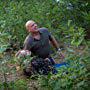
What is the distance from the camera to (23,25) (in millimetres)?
9664

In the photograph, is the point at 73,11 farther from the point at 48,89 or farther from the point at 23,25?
Answer: the point at 48,89

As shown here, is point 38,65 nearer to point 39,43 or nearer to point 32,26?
point 39,43

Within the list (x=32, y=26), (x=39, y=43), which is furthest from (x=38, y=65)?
(x=32, y=26)

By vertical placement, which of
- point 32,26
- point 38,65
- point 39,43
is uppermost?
point 32,26

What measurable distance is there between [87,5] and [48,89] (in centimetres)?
413

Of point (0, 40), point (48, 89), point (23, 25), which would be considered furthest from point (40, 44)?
point (48, 89)

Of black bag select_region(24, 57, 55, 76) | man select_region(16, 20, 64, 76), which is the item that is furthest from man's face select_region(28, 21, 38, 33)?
black bag select_region(24, 57, 55, 76)

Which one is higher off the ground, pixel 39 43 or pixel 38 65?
pixel 39 43

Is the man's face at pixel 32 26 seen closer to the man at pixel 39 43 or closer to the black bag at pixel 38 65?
the man at pixel 39 43

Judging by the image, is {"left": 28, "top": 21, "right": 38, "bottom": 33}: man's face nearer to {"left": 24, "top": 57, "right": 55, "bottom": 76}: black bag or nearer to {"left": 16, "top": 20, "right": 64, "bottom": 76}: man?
{"left": 16, "top": 20, "right": 64, "bottom": 76}: man

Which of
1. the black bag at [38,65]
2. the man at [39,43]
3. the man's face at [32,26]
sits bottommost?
the black bag at [38,65]

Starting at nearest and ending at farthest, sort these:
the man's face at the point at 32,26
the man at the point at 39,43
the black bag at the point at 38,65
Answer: the black bag at the point at 38,65 → the man's face at the point at 32,26 → the man at the point at 39,43

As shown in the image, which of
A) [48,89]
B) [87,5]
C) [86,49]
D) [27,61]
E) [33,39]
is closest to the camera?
[86,49]

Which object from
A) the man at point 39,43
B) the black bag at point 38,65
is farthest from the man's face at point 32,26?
the black bag at point 38,65
